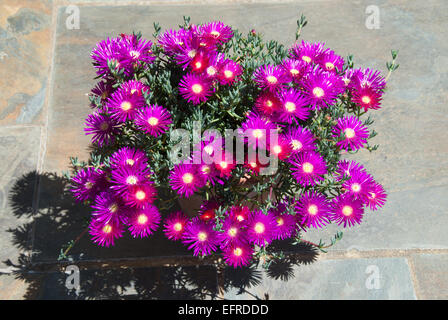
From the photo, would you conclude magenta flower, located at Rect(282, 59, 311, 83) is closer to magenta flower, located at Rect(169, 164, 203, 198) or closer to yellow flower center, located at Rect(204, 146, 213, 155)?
yellow flower center, located at Rect(204, 146, 213, 155)

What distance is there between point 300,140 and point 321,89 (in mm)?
216

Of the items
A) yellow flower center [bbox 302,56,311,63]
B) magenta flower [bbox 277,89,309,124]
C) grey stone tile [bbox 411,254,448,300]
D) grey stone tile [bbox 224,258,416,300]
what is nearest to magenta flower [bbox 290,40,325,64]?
yellow flower center [bbox 302,56,311,63]

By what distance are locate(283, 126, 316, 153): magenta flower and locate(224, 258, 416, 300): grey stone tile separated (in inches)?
35.7

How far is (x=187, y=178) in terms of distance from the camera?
165 cm

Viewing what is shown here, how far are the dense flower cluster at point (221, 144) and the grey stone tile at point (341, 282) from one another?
64 cm

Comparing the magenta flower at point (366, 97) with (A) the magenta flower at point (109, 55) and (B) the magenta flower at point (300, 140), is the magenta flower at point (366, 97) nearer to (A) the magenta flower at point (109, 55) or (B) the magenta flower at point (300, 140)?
(B) the magenta flower at point (300, 140)

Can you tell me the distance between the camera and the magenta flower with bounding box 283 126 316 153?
170 centimetres

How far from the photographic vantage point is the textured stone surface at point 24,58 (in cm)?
295

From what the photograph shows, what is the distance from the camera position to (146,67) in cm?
188

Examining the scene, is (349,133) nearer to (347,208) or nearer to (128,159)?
(347,208)

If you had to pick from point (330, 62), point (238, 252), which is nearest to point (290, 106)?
point (330, 62)

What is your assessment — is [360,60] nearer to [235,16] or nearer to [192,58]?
[235,16]

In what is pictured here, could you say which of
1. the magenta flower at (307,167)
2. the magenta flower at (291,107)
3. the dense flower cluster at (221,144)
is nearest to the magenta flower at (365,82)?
the dense flower cluster at (221,144)

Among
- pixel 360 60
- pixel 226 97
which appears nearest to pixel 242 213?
pixel 226 97
